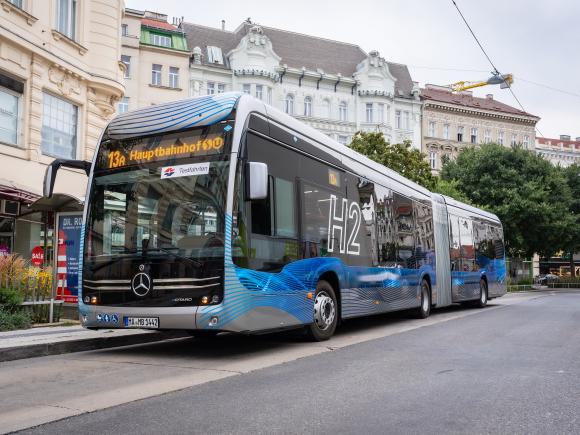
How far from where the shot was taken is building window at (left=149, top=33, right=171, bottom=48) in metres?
43.4

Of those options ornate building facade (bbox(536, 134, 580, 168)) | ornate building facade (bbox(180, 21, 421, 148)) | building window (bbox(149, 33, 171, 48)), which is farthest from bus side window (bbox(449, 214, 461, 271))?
ornate building facade (bbox(536, 134, 580, 168))

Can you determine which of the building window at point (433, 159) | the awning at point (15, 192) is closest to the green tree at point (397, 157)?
the awning at point (15, 192)

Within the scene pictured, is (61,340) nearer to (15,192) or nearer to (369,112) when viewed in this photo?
(15,192)

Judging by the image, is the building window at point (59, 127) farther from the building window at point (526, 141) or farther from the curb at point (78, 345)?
the building window at point (526, 141)

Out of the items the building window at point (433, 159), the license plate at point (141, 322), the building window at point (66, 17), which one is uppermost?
the building window at point (433, 159)

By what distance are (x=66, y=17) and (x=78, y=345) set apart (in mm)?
12401

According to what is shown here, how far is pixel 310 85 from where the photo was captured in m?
51.3

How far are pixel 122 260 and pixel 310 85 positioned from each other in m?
44.8

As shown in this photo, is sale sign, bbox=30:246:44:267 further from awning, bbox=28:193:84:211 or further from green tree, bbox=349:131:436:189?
green tree, bbox=349:131:436:189

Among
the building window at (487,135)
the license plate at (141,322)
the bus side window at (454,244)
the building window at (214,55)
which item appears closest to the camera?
the license plate at (141,322)

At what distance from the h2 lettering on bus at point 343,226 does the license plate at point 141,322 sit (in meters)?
3.34

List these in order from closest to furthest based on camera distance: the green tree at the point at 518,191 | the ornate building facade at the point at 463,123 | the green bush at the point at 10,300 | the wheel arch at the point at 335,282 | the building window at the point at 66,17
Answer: the wheel arch at the point at 335,282 < the green bush at the point at 10,300 < the building window at the point at 66,17 < the green tree at the point at 518,191 < the ornate building facade at the point at 463,123

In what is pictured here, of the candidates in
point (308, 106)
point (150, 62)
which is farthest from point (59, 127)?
point (308, 106)

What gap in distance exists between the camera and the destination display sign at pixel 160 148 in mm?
8023
